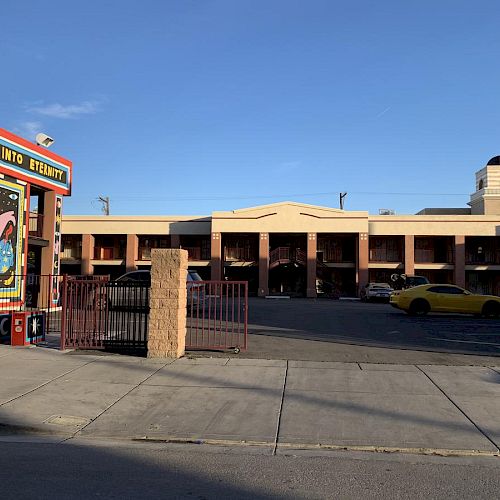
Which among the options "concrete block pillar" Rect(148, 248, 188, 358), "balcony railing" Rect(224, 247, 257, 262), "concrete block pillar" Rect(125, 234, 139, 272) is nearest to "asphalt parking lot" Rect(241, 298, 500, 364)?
"concrete block pillar" Rect(148, 248, 188, 358)

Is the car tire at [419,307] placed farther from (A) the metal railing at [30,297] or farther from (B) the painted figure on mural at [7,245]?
(B) the painted figure on mural at [7,245]

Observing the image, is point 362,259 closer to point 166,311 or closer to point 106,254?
point 106,254

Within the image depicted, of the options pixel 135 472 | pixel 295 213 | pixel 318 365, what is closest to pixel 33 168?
pixel 318 365

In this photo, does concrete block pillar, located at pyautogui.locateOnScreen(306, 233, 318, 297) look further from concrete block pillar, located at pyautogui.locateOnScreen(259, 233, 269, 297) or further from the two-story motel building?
concrete block pillar, located at pyautogui.locateOnScreen(259, 233, 269, 297)

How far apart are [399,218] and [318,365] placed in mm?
34953

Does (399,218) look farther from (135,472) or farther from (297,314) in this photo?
(135,472)

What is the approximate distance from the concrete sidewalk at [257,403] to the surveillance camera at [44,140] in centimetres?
1266

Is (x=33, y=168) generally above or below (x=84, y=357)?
above

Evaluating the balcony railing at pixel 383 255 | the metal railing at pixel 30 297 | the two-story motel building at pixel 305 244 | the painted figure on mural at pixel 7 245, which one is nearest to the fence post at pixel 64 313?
the metal railing at pixel 30 297

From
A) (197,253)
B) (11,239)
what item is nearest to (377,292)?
(197,253)

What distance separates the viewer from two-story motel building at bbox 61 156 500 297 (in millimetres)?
43000

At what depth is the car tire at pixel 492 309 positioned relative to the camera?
22.2 meters

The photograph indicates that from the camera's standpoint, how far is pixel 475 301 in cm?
2248

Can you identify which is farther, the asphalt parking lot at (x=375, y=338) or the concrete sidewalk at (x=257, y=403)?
the asphalt parking lot at (x=375, y=338)
